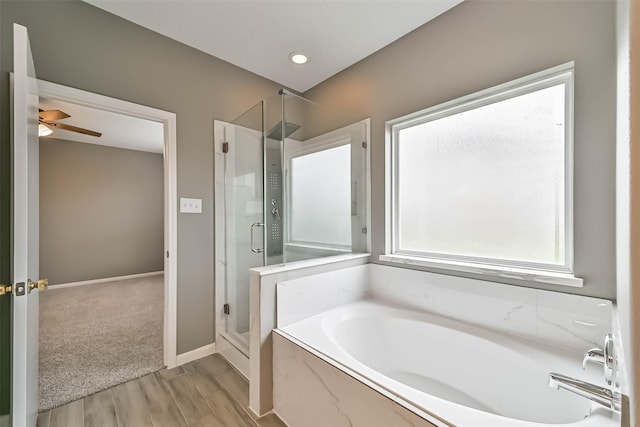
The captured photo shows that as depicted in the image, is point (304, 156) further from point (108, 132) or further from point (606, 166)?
point (108, 132)

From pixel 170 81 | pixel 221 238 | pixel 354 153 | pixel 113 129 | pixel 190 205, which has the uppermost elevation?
pixel 113 129

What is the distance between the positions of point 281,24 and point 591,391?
266cm

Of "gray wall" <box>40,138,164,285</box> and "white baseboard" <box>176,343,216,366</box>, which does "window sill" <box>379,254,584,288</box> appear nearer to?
"white baseboard" <box>176,343,216,366</box>

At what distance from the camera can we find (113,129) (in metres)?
4.08

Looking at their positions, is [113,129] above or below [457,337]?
above

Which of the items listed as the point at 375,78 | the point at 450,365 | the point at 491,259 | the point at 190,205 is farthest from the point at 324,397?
the point at 375,78

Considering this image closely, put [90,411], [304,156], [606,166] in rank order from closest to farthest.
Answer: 1. [606,166]
2. [90,411]
3. [304,156]

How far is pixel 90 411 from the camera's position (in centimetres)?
164

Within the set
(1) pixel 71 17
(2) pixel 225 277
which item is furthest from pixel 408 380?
(1) pixel 71 17

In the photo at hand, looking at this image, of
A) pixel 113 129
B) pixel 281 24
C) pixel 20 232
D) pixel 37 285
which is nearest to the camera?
pixel 20 232

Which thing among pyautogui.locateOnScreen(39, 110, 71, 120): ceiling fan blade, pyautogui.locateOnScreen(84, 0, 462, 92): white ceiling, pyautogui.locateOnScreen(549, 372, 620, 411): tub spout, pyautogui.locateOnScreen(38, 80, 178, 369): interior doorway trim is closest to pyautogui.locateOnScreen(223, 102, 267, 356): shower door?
pyautogui.locateOnScreen(38, 80, 178, 369): interior doorway trim

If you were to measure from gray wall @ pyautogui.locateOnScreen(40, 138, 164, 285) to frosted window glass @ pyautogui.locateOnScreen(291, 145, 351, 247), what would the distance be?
4427 millimetres

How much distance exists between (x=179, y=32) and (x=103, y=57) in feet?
1.90

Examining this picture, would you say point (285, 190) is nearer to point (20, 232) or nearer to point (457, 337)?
point (20, 232)
